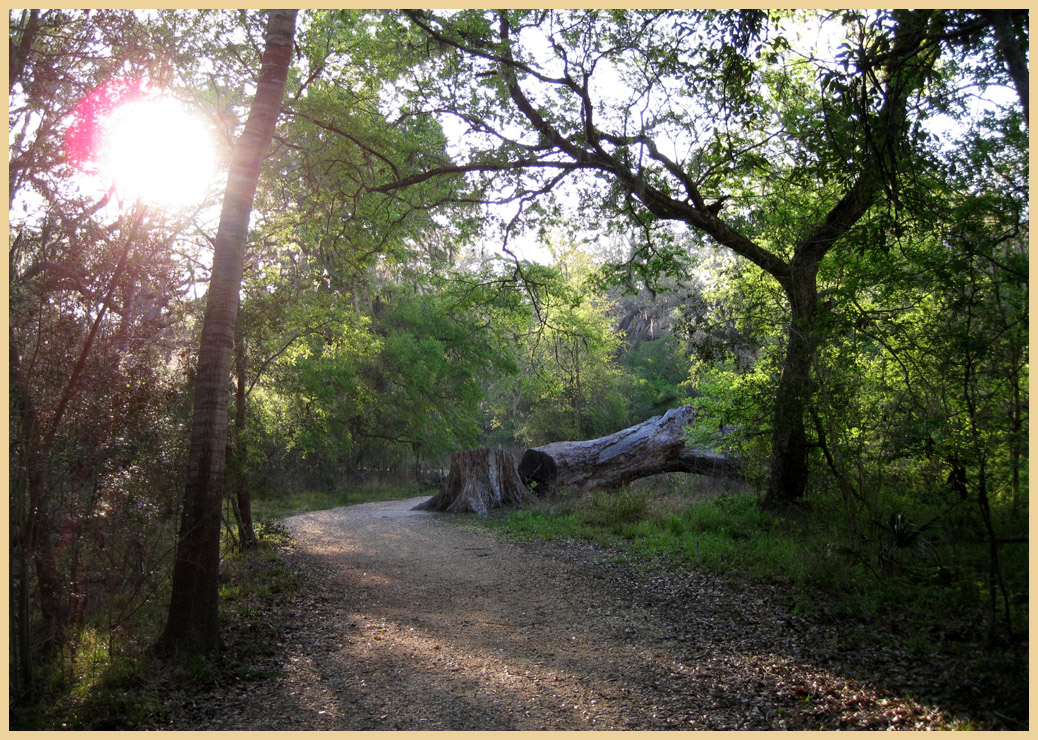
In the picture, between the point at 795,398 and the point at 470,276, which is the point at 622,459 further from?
→ the point at 795,398

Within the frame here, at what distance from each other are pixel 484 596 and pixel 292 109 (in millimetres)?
5966

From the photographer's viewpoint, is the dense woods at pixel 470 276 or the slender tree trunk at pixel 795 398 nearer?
the dense woods at pixel 470 276

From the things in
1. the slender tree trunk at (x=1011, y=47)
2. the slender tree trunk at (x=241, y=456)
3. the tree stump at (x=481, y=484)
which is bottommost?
the tree stump at (x=481, y=484)

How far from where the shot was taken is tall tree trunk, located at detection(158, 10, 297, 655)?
493 centimetres

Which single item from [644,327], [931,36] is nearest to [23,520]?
[931,36]

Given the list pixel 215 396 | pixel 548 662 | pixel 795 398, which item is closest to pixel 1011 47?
pixel 795 398

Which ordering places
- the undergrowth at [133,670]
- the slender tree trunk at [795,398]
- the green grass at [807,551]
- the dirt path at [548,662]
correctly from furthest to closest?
the slender tree trunk at [795,398] → the green grass at [807,551] → the dirt path at [548,662] → the undergrowth at [133,670]

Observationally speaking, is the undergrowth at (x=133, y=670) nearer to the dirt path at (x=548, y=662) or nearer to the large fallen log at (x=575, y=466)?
the dirt path at (x=548, y=662)

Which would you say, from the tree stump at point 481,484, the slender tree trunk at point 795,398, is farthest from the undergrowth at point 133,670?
the tree stump at point 481,484

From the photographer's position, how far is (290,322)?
9391 mm

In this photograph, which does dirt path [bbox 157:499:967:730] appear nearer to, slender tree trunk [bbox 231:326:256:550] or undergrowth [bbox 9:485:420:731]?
undergrowth [bbox 9:485:420:731]

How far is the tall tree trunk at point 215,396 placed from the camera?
4930mm

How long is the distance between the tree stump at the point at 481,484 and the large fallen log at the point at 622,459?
69 centimetres

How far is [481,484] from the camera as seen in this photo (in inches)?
601
